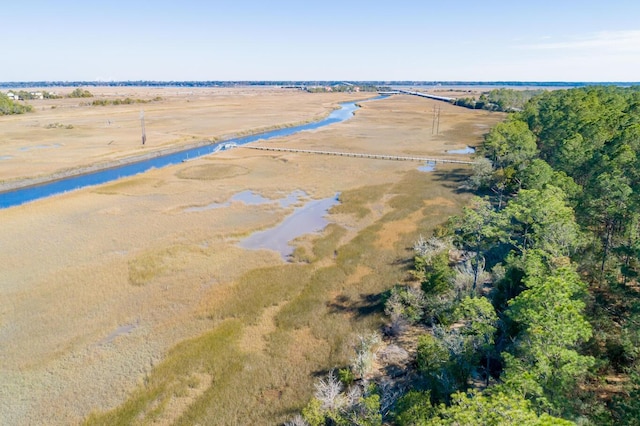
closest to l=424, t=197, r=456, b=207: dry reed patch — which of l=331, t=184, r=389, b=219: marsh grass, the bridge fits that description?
l=331, t=184, r=389, b=219: marsh grass

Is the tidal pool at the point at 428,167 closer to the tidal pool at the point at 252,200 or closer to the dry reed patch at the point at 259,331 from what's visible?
the tidal pool at the point at 252,200

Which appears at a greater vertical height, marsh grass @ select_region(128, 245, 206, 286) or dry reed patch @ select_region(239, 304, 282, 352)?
marsh grass @ select_region(128, 245, 206, 286)

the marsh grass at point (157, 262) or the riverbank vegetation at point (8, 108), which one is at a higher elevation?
the riverbank vegetation at point (8, 108)

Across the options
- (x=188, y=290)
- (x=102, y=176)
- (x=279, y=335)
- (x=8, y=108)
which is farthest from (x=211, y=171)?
(x=8, y=108)

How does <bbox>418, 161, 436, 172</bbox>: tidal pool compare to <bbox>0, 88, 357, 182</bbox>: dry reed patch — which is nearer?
<bbox>418, 161, 436, 172</bbox>: tidal pool

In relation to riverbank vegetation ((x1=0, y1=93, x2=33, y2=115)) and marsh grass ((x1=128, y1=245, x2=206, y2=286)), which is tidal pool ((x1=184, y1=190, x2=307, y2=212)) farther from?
riverbank vegetation ((x1=0, y1=93, x2=33, y2=115))

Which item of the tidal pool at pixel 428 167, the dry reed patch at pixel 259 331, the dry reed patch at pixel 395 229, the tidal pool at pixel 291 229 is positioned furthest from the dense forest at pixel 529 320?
the tidal pool at pixel 428 167
